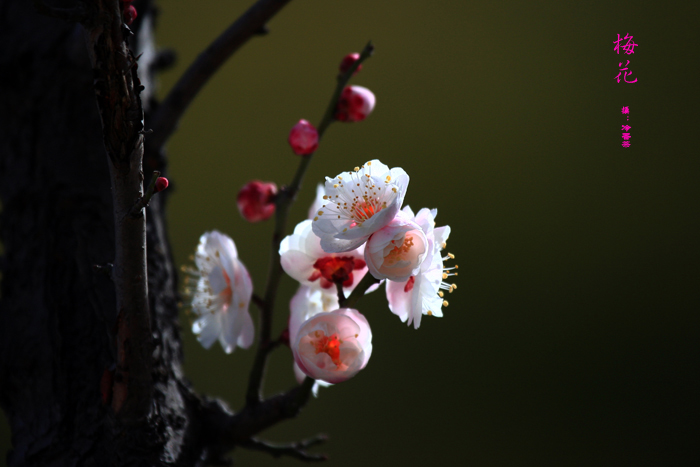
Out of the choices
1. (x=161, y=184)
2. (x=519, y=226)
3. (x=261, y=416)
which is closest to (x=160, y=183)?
(x=161, y=184)

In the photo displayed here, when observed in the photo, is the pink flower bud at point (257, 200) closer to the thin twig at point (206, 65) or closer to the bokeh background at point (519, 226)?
the thin twig at point (206, 65)

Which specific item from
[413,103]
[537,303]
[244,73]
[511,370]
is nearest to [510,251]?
[537,303]

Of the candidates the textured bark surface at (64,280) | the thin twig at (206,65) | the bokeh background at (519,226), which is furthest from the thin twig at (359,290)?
the bokeh background at (519,226)

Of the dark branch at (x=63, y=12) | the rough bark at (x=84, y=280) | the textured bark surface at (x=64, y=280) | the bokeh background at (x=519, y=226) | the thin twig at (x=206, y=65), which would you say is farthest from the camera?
the bokeh background at (x=519, y=226)

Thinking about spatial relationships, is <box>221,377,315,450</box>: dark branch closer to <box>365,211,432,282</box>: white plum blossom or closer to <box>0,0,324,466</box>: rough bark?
<box>0,0,324,466</box>: rough bark

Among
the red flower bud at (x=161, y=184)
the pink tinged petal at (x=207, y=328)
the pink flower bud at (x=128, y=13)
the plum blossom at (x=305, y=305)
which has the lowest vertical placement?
the pink tinged petal at (x=207, y=328)

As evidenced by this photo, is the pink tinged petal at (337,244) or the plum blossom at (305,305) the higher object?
the pink tinged petal at (337,244)

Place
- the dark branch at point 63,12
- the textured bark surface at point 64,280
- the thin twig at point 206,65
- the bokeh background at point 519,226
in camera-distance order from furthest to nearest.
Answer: the bokeh background at point 519,226, the thin twig at point 206,65, the textured bark surface at point 64,280, the dark branch at point 63,12

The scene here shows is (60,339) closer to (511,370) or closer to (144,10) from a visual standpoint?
(144,10)
